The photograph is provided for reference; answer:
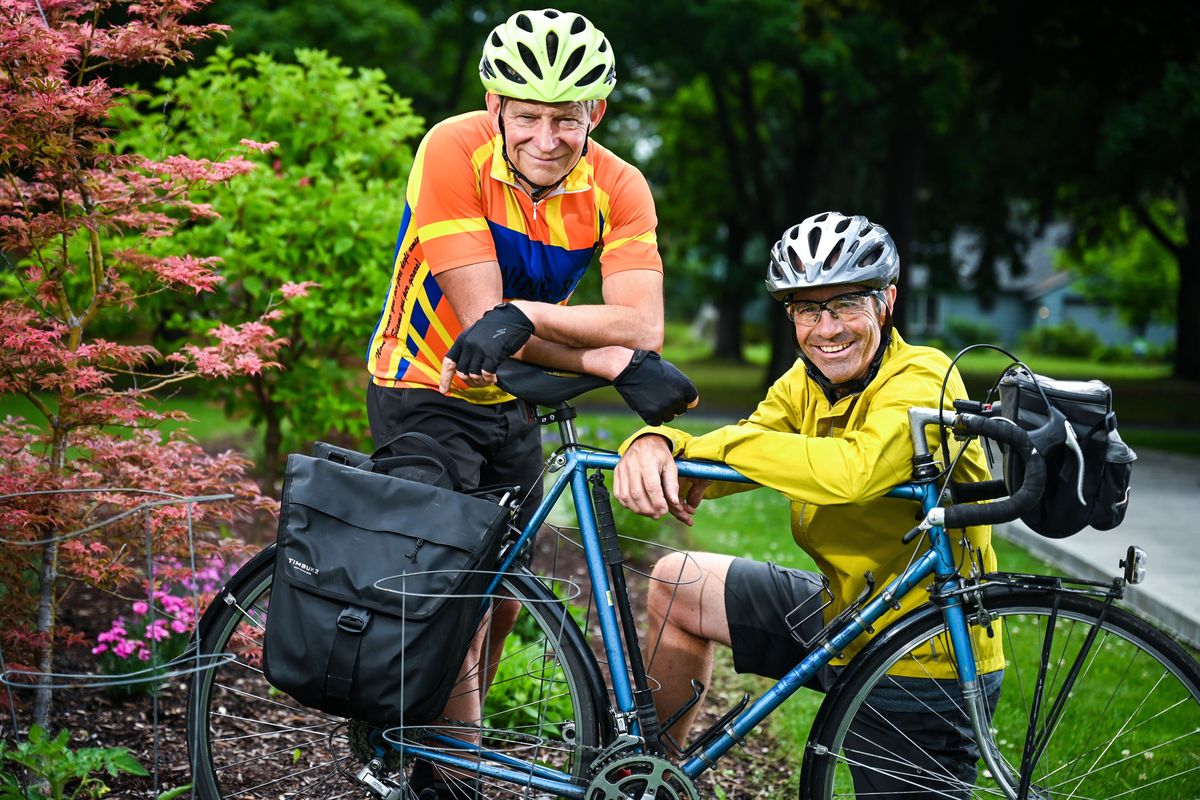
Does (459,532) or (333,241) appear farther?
(333,241)

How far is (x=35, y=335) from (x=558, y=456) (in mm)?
1515

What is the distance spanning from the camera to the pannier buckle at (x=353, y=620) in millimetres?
2783

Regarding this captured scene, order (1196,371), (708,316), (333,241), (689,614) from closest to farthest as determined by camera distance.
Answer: (689,614), (333,241), (1196,371), (708,316)

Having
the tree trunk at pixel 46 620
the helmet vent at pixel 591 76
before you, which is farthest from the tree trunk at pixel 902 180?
the tree trunk at pixel 46 620

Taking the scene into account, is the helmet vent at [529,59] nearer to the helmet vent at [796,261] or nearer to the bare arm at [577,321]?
the bare arm at [577,321]

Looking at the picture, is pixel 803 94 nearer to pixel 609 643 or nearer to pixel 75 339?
pixel 75 339

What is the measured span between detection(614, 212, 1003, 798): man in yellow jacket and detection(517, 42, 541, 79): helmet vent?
2.51ft

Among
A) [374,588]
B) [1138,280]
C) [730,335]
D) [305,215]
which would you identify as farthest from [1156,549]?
[1138,280]

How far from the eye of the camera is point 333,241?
607 cm

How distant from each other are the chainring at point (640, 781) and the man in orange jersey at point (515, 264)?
447 mm

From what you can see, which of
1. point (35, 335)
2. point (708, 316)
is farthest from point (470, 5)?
point (708, 316)

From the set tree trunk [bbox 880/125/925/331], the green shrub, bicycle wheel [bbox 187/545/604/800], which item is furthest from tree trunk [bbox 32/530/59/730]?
tree trunk [bbox 880/125/925/331]

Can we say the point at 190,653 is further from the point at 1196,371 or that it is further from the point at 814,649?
the point at 1196,371

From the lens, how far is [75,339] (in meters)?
3.57
